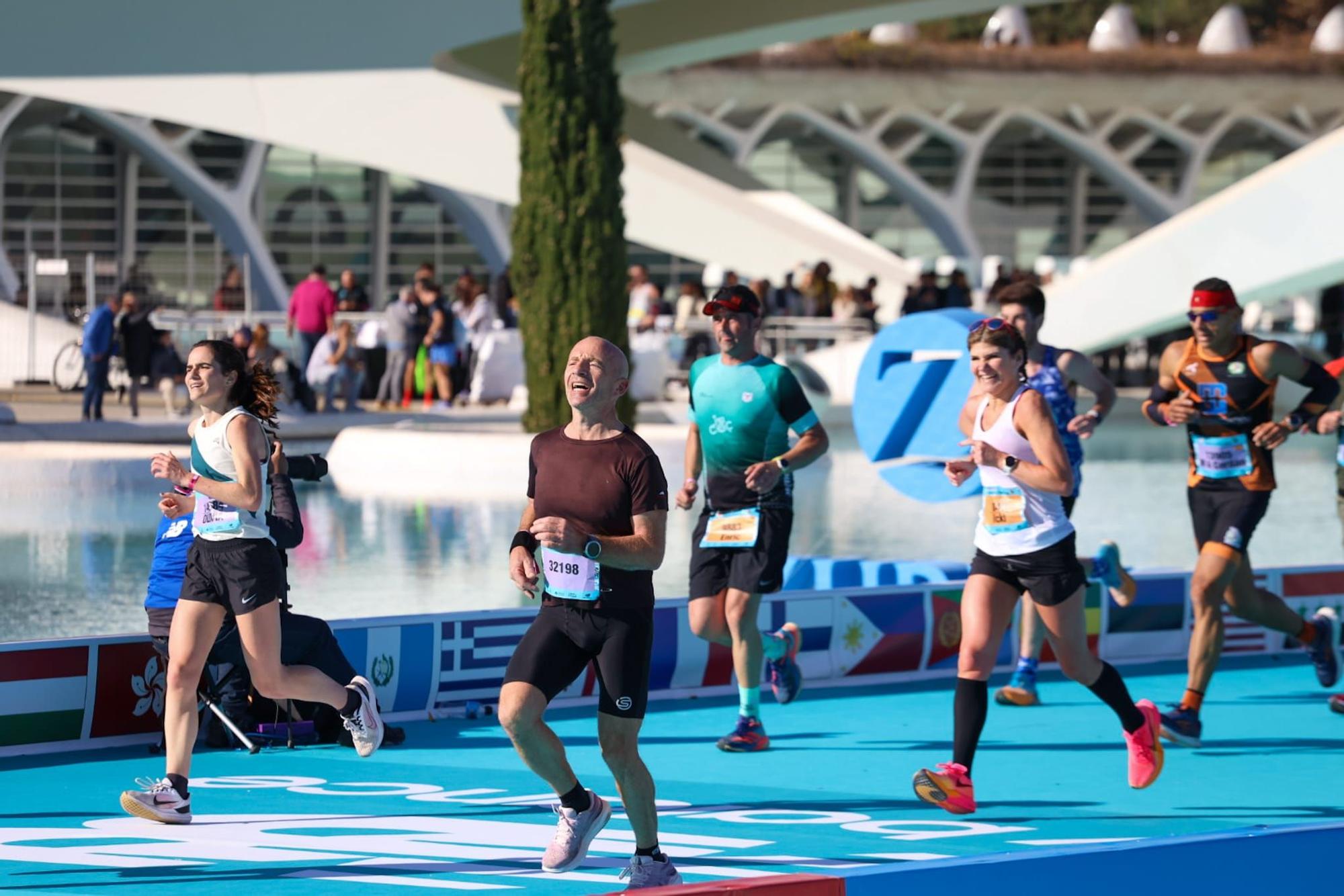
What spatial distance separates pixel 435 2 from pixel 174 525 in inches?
942

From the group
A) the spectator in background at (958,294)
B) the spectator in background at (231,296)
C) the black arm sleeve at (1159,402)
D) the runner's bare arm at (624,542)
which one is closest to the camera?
the runner's bare arm at (624,542)

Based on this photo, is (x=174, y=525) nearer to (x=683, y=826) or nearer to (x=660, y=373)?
(x=683, y=826)

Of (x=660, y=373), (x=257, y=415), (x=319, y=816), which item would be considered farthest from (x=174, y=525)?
(x=660, y=373)

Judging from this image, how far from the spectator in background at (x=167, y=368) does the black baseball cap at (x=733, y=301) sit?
14647mm

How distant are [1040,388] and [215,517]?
3.54 meters

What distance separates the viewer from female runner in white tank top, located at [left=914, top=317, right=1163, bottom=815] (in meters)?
6.37

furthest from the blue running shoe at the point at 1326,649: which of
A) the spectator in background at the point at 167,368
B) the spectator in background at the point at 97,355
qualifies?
the spectator in background at the point at 167,368

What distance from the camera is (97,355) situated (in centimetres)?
2038

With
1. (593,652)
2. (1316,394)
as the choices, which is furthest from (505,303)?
(593,652)

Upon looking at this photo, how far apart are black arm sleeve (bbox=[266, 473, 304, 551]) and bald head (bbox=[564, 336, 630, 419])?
144 centimetres

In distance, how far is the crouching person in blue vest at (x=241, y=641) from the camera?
6.68 m

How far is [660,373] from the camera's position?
24562 mm

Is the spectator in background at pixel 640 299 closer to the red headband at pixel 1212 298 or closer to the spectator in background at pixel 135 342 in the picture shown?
the spectator in background at pixel 135 342

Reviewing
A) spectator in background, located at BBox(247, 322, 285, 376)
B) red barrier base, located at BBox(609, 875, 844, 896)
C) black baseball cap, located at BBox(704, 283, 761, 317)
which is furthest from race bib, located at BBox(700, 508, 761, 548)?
spectator in background, located at BBox(247, 322, 285, 376)
